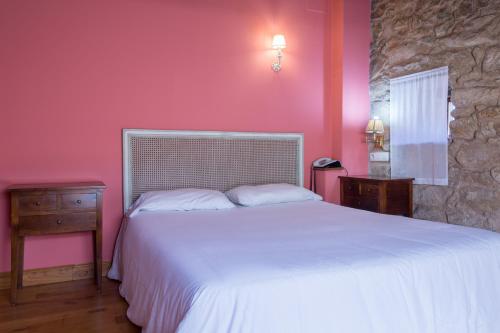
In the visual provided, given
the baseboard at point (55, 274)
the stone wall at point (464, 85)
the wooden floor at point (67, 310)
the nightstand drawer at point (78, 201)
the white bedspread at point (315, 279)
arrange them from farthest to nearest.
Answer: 1. the stone wall at point (464, 85)
2. the baseboard at point (55, 274)
3. the nightstand drawer at point (78, 201)
4. the wooden floor at point (67, 310)
5. the white bedspread at point (315, 279)

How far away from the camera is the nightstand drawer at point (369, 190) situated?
338cm

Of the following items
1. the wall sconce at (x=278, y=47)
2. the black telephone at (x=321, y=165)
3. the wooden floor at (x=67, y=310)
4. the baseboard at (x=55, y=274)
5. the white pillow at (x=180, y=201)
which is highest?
the wall sconce at (x=278, y=47)

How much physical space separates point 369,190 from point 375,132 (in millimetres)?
657

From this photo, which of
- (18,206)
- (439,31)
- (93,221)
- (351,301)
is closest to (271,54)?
(439,31)

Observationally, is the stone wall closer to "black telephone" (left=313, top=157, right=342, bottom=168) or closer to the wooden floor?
"black telephone" (left=313, top=157, right=342, bottom=168)

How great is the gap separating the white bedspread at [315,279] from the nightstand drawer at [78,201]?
23.4 inches

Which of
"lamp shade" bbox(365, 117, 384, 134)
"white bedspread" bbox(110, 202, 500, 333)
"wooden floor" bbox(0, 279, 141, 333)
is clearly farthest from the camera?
"lamp shade" bbox(365, 117, 384, 134)

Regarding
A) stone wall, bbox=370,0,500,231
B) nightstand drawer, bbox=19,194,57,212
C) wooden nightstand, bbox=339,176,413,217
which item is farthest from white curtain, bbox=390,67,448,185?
nightstand drawer, bbox=19,194,57,212

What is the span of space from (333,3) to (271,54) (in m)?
0.92

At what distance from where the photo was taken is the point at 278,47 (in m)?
3.59

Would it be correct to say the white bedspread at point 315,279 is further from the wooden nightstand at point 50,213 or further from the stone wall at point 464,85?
the stone wall at point 464,85

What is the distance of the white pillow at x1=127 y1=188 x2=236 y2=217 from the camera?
9.11 feet

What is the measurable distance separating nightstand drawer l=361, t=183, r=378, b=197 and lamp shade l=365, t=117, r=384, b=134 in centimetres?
59

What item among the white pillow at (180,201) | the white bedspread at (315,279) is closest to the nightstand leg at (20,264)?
the white pillow at (180,201)
